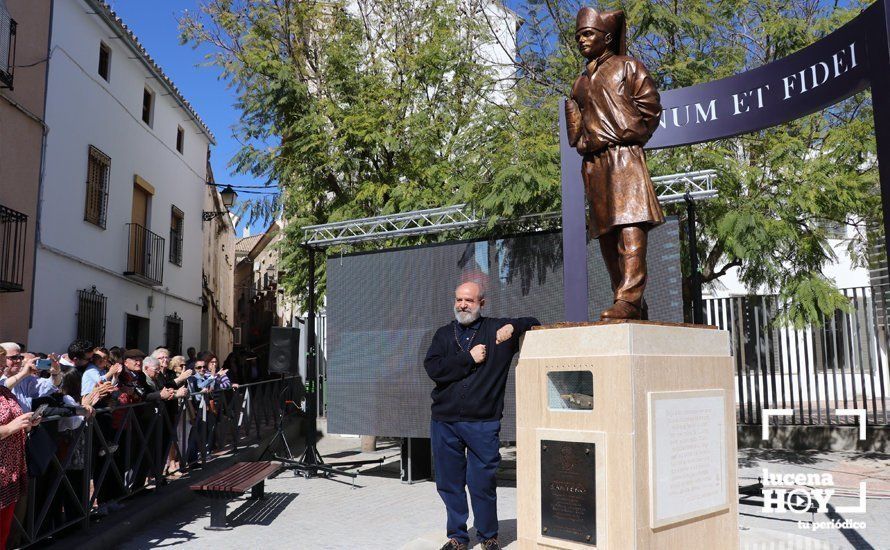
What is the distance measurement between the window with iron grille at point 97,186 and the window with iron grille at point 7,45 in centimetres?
277

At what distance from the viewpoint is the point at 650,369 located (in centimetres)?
398

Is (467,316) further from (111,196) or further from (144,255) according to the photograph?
(144,255)

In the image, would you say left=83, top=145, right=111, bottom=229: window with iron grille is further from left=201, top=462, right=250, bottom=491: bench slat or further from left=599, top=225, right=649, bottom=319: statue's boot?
left=599, top=225, right=649, bottom=319: statue's boot

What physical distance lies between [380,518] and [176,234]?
13096 millimetres

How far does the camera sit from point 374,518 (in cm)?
714

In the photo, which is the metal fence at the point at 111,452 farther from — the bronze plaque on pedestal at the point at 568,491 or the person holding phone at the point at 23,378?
the bronze plaque on pedestal at the point at 568,491

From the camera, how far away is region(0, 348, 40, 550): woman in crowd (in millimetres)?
4676

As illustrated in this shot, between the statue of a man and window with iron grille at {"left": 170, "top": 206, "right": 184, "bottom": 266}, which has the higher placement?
window with iron grille at {"left": 170, "top": 206, "right": 184, "bottom": 266}

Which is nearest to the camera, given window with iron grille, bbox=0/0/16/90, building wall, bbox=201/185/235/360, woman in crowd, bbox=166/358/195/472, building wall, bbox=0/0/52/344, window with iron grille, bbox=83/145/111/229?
woman in crowd, bbox=166/358/195/472

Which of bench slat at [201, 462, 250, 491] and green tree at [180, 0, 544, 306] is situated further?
green tree at [180, 0, 544, 306]

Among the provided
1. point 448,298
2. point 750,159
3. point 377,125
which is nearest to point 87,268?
point 377,125

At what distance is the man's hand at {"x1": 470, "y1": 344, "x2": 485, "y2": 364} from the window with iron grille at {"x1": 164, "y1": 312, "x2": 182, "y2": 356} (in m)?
14.2

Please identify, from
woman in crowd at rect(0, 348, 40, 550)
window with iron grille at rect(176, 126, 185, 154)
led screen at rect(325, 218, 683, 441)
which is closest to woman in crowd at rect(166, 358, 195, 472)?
led screen at rect(325, 218, 683, 441)

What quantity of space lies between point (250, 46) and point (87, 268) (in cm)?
478
